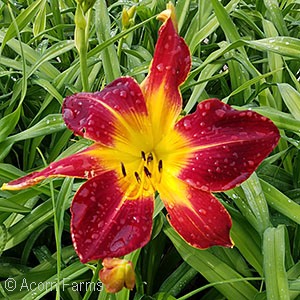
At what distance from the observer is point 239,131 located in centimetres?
49

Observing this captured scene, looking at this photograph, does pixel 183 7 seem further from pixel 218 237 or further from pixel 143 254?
pixel 218 237

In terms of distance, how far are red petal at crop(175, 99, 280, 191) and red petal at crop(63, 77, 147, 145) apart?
60 mm

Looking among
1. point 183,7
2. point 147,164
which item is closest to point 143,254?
point 147,164

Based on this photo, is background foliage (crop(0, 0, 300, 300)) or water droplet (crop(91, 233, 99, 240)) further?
background foliage (crop(0, 0, 300, 300))

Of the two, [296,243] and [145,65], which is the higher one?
[145,65]

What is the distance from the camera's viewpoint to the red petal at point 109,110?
0.53m

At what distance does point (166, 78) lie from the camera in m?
0.55

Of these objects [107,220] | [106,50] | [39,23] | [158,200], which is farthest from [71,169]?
[39,23]

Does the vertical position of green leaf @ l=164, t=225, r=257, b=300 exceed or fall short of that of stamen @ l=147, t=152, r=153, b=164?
it falls short

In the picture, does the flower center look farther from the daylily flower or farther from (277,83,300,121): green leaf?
(277,83,300,121): green leaf

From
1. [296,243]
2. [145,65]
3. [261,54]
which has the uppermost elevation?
[145,65]

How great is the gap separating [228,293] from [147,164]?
0.24 metres

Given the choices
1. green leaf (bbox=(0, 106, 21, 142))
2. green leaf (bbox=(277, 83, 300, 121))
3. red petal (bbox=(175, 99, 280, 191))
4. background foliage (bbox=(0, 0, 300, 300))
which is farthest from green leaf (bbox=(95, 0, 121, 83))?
red petal (bbox=(175, 99, 280, 191))

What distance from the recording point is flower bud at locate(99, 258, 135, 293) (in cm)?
44
